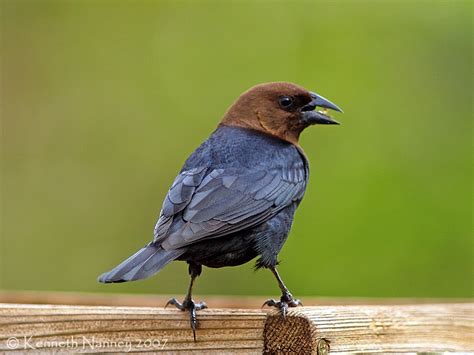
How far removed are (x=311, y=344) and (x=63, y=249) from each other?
5.11 metres

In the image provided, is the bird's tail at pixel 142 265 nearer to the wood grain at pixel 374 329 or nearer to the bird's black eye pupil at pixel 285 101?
the wood grain at pixel 374 329

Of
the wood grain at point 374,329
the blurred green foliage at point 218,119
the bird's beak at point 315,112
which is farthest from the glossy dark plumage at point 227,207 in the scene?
the blurred green foliage at point 218,119

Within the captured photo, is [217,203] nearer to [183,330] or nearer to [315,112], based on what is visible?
[183,330]

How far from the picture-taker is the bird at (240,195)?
3797 mm

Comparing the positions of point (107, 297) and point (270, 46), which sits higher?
point (270, 46)

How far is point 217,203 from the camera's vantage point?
13.1ft

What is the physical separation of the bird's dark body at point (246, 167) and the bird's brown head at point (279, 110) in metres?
0.14

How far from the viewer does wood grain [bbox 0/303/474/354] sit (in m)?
3.29

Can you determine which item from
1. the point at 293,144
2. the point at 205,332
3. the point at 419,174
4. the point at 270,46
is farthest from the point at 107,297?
the point at 270,46

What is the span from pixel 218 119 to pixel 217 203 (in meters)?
3.73

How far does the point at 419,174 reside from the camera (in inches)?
266

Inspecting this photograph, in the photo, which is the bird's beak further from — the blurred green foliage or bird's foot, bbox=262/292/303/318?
the blurred green foliage

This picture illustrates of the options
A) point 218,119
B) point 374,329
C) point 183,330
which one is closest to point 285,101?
point 374,329

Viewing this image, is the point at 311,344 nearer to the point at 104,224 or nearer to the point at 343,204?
the point at 343,204
